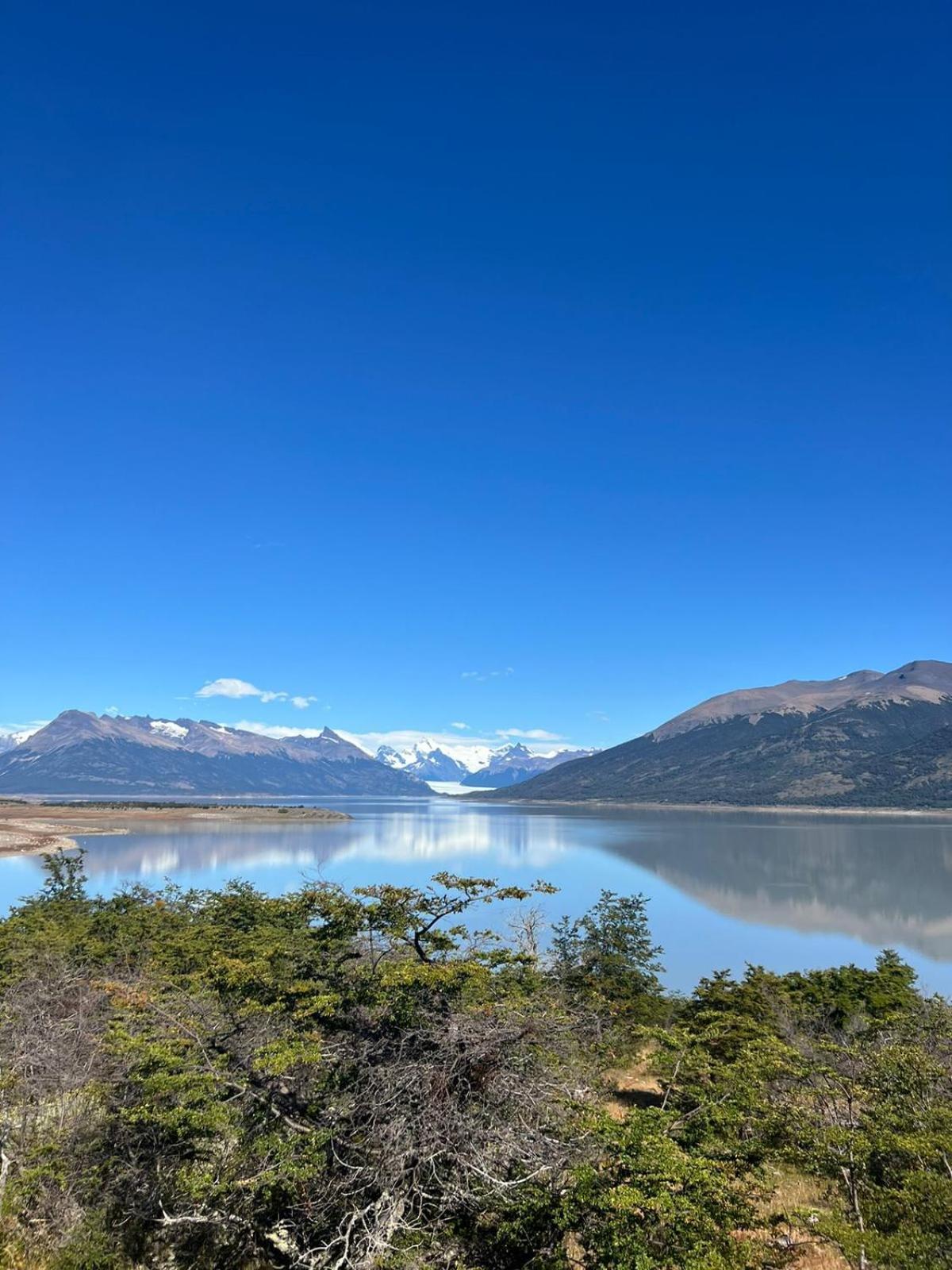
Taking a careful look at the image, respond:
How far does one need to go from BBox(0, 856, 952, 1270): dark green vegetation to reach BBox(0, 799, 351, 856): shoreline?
6133 cm

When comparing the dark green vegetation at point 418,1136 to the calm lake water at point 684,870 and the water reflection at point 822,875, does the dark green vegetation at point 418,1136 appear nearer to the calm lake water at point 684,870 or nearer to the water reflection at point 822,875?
the calm lake water at point 684,870

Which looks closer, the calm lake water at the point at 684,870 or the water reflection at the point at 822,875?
the calm lake water at the point at 684,870

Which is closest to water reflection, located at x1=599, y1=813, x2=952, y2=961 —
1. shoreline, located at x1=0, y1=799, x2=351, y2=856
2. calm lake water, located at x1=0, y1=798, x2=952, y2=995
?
calm lake water, located at x1=0, y1=798, x2=952, y2=995

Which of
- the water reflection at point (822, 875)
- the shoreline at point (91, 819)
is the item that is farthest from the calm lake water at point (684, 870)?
the shoreline at point (91, 819)

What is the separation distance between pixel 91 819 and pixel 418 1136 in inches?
4475

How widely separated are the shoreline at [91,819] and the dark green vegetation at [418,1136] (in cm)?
6133

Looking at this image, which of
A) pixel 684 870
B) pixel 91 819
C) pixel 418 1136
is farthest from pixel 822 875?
pixel 91 819

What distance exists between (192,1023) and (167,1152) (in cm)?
179

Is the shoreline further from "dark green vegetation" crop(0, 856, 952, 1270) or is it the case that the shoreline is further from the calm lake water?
A: "dark green vegetation" crop(0, 856, 952, 1270)

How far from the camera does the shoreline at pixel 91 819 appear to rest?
230ft

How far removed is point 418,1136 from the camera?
8.13 metres

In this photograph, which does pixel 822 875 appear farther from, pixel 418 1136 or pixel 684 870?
pixel 418 1136

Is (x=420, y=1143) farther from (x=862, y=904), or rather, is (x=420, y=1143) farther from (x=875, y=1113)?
(x=862, y=904)

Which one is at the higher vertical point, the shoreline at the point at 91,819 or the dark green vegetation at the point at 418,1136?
the dark green vegetation at the point at 418,1136
